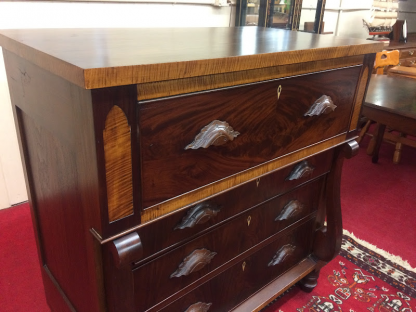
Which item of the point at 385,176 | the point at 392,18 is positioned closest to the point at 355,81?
the point at 385,176

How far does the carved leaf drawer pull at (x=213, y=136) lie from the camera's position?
27.6 inches

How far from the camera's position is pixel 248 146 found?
841mm

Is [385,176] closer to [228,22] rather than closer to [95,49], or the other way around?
[228,22]

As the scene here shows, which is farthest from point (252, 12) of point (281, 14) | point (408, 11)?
point (408, 11)

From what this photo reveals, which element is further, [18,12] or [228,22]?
[228,22]

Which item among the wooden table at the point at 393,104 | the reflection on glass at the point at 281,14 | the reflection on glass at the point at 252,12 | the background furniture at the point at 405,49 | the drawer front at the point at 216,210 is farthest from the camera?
the background furniture at the point at 405,49

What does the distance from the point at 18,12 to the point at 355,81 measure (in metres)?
1.44

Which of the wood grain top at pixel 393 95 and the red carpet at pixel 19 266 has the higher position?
the wood grain top at pixel 393 95

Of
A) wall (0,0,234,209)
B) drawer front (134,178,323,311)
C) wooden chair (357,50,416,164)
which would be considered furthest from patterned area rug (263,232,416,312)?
wall (0,0,234,209)

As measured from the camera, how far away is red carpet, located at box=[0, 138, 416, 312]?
4.65ft

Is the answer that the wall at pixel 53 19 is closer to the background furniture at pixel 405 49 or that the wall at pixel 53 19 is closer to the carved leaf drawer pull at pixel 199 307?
the carved leaf drawer pull at pixel 199 307

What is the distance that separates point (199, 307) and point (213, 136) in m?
0.55

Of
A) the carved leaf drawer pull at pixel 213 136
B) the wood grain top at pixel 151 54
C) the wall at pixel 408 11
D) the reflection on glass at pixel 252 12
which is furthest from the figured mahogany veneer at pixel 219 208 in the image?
the wall at pixel 408 11

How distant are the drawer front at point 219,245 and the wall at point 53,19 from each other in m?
1.32
